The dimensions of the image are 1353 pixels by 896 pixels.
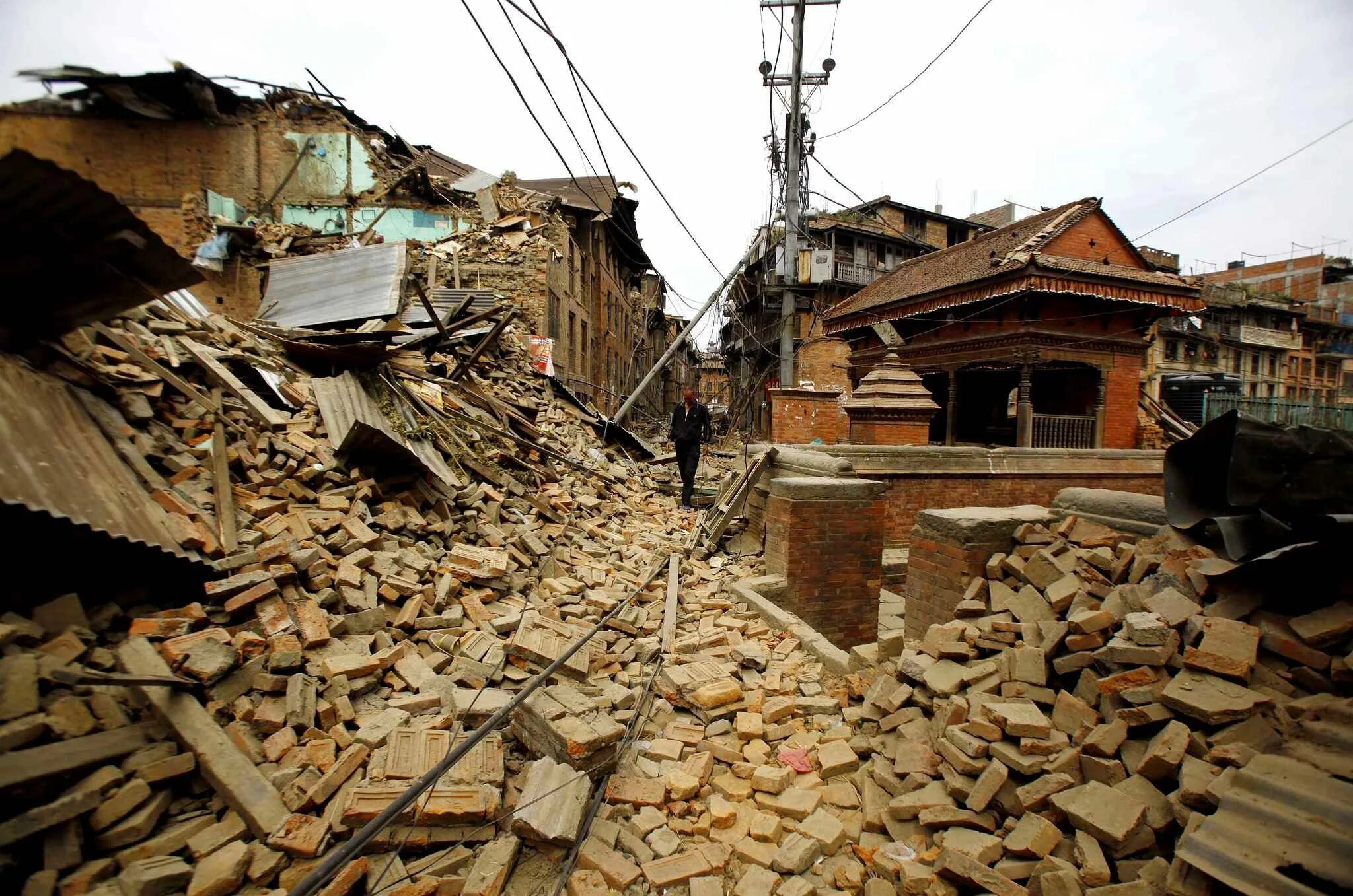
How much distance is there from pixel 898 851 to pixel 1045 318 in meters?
13.8

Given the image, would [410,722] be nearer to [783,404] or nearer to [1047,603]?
[1047,603]

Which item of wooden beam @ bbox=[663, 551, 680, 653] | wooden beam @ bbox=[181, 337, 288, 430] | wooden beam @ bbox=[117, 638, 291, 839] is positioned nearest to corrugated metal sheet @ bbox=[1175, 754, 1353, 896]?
wooden beam @ bbox=[663, 551, 680, 653]

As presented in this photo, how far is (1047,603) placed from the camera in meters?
3.33

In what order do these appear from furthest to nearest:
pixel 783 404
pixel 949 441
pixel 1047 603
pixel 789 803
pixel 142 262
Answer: pixel 949 441
pixel 783 404
pixel 142 262
pixel 1047 603
pixel 789 803

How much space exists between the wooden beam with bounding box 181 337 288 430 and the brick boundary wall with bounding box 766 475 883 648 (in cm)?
499

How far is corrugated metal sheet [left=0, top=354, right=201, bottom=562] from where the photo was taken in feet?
9.64

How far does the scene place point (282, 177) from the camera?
15977 millimetres

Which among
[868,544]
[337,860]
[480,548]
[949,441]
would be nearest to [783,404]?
[949,441]

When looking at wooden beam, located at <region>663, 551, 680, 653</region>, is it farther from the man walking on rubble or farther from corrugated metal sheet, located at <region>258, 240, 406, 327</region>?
corrugated metal sheet, located at <region>258, 240, 406, 327</region>

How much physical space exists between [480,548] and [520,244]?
39.9 feet

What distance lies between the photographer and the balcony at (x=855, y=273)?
3161cm

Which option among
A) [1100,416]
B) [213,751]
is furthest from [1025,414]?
[213,751]

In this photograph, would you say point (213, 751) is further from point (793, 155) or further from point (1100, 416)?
point (1100, 416)

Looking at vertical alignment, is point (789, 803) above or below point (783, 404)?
below
